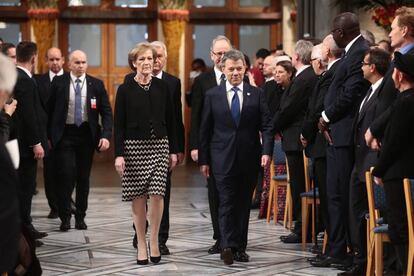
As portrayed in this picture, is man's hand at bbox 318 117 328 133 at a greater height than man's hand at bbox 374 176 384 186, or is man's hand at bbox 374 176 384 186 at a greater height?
man's hand at bbox 318 117 328 133

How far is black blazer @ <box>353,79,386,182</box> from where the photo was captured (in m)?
Result: 7.04

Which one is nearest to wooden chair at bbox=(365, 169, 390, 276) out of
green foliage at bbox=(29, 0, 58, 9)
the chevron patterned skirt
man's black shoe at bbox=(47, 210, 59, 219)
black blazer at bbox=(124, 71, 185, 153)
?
the chevron patterned skirt

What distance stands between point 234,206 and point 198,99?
1039mm

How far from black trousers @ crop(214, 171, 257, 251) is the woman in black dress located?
47 centimetres

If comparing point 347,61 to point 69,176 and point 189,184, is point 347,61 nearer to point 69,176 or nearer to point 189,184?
point 69,176

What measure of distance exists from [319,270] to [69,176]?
309 cm

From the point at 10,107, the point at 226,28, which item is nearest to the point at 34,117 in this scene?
the point at 10,107

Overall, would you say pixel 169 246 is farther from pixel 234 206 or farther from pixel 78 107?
pixel 78 107

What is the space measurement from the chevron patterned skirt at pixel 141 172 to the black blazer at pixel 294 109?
152 cm

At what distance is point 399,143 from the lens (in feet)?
20.4

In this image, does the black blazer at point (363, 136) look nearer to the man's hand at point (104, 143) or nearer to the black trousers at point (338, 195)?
the black trousers at point (338, 195)

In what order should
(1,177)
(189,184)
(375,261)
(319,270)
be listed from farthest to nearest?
(189,184), (319,270), (375,261), (1,177)

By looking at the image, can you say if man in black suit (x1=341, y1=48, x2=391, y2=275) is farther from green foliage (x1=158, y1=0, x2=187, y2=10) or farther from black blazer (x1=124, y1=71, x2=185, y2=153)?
green foliage (x1=158, y1=0, x2=187, y2=10)

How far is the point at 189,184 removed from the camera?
14492 mm
